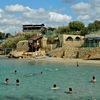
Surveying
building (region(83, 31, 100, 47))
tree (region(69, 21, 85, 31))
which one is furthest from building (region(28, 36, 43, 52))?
tree (region(69, 21, 85, 31))

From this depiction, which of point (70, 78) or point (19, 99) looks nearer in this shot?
point (19, 99)

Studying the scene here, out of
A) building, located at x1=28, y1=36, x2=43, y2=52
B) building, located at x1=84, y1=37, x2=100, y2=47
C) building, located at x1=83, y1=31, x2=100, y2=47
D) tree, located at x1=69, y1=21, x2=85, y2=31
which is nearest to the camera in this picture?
building, located at x1=84, y1=37, x2=100, y2=47

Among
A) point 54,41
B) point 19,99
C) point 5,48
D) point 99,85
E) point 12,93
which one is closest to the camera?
point 19,99

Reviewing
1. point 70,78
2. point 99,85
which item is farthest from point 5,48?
point 99,85

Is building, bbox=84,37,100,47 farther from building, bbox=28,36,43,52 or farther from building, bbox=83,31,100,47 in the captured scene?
building, bbox=28,36,43,52

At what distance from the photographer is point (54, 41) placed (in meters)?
102

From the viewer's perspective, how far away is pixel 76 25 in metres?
124

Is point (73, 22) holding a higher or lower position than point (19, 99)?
higher

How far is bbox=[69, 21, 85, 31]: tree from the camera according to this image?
406 ft

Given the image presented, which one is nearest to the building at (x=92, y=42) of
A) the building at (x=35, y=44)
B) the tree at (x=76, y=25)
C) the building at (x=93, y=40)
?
the building at (x=93, y=40)

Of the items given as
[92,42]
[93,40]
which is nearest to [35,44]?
[92,42]

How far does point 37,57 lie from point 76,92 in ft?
187

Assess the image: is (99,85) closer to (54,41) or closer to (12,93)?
(12,93)

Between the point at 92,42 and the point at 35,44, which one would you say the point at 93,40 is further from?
the point at 35,44
